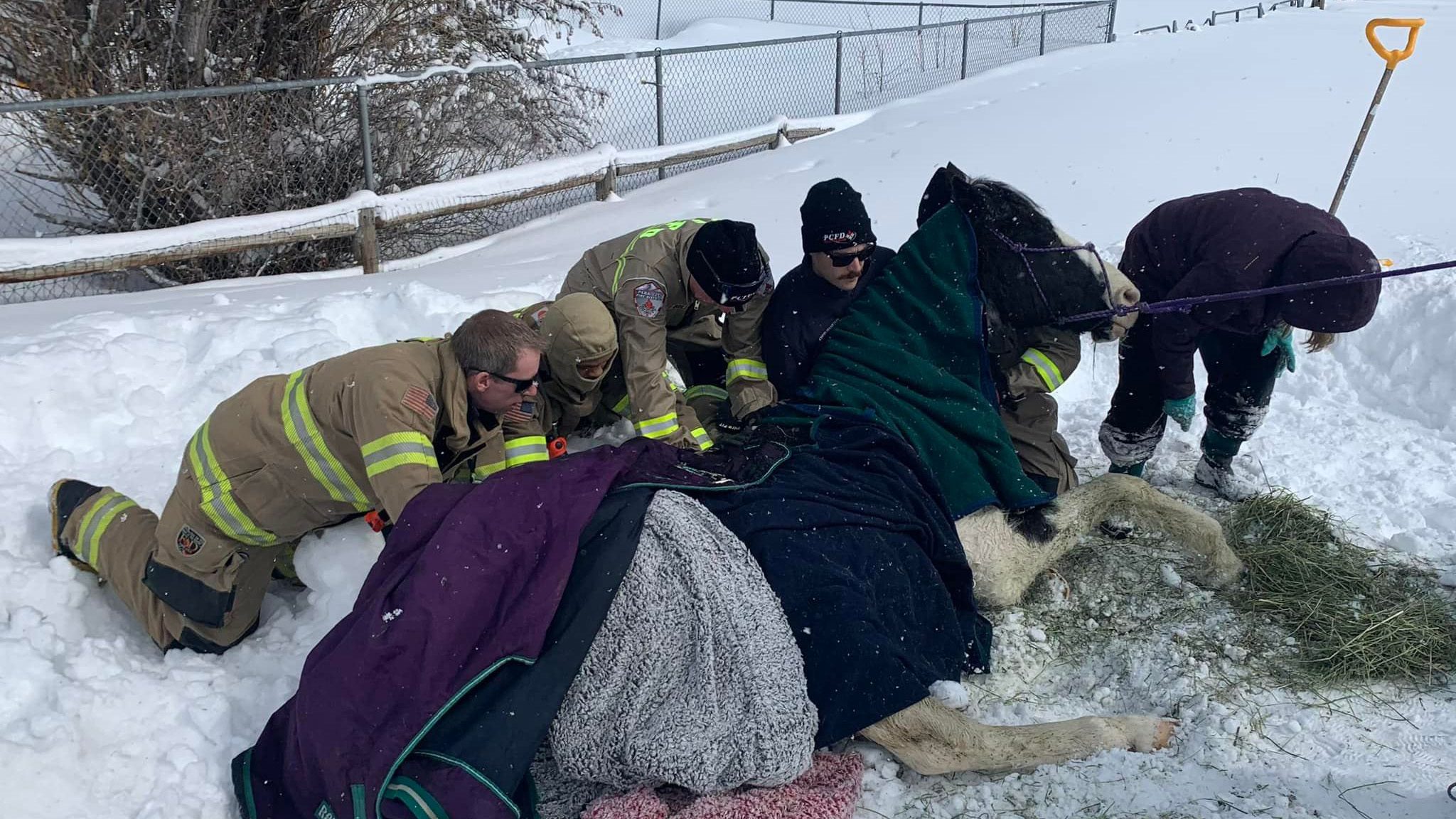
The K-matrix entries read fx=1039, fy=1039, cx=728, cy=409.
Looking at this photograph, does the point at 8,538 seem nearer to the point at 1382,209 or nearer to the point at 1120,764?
the point at 1120,764

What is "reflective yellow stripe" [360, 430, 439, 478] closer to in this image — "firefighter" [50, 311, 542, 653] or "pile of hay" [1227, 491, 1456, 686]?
"firefighter" [50, 311, 542, 653]

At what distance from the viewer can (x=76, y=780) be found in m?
2.47

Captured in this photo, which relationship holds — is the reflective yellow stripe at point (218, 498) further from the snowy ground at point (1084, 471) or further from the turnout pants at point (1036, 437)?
the turnout pants at point (1036, 437)

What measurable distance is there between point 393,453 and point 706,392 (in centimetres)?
175

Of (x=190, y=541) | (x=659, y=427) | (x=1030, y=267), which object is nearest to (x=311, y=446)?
(x=190, y=541)

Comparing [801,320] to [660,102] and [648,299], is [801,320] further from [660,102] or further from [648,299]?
[660,102]

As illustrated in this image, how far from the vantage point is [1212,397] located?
4.15 metres

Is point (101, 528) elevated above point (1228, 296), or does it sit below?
below

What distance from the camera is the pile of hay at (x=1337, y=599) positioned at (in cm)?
304

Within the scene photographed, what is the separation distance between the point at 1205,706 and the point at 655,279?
2.35 m

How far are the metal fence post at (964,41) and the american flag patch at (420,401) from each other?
11431 millimetres

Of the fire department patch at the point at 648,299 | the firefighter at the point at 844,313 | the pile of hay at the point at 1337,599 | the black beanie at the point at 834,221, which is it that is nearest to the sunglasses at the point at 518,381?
the fire department patch at the point at 648,299

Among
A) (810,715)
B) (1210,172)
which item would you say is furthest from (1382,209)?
(810,715)

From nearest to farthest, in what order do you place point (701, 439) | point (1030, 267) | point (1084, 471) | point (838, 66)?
point (1030, 267)
point (701, 439)
point (1084, 471)
point (838, 66)
